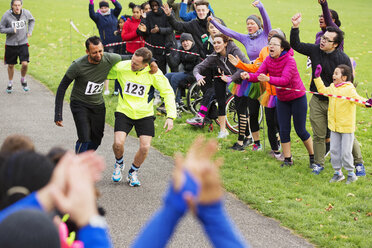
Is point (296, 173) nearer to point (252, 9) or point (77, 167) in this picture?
point (77, 167)

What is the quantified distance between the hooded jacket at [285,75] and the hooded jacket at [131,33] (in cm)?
515

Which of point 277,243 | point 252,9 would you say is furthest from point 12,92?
point 252,9

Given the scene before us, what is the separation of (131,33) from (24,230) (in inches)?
437

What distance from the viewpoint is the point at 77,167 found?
2.00 metres

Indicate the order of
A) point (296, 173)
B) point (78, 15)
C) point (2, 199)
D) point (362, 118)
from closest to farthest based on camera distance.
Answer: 1. point (2, 199)
2. point (296, 173)
3. point (362, 118)
4. point (78, 15)

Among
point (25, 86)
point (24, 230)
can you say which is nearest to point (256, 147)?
point (25, 86)

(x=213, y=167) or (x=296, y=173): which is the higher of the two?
(x=213, y=167)

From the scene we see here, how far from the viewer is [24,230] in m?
2.02

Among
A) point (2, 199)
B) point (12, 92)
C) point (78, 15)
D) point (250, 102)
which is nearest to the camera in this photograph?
point (2, 199)

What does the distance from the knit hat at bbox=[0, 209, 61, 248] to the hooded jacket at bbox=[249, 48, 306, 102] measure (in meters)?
6.39

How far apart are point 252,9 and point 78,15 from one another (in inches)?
417

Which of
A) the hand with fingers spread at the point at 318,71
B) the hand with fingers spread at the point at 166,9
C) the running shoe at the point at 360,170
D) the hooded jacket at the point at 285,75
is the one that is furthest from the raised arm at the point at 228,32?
the running shoe at the point at 360,170

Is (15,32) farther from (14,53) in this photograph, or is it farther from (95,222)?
(95,222)

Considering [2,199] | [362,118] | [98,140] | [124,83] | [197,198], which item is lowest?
[362,118]
